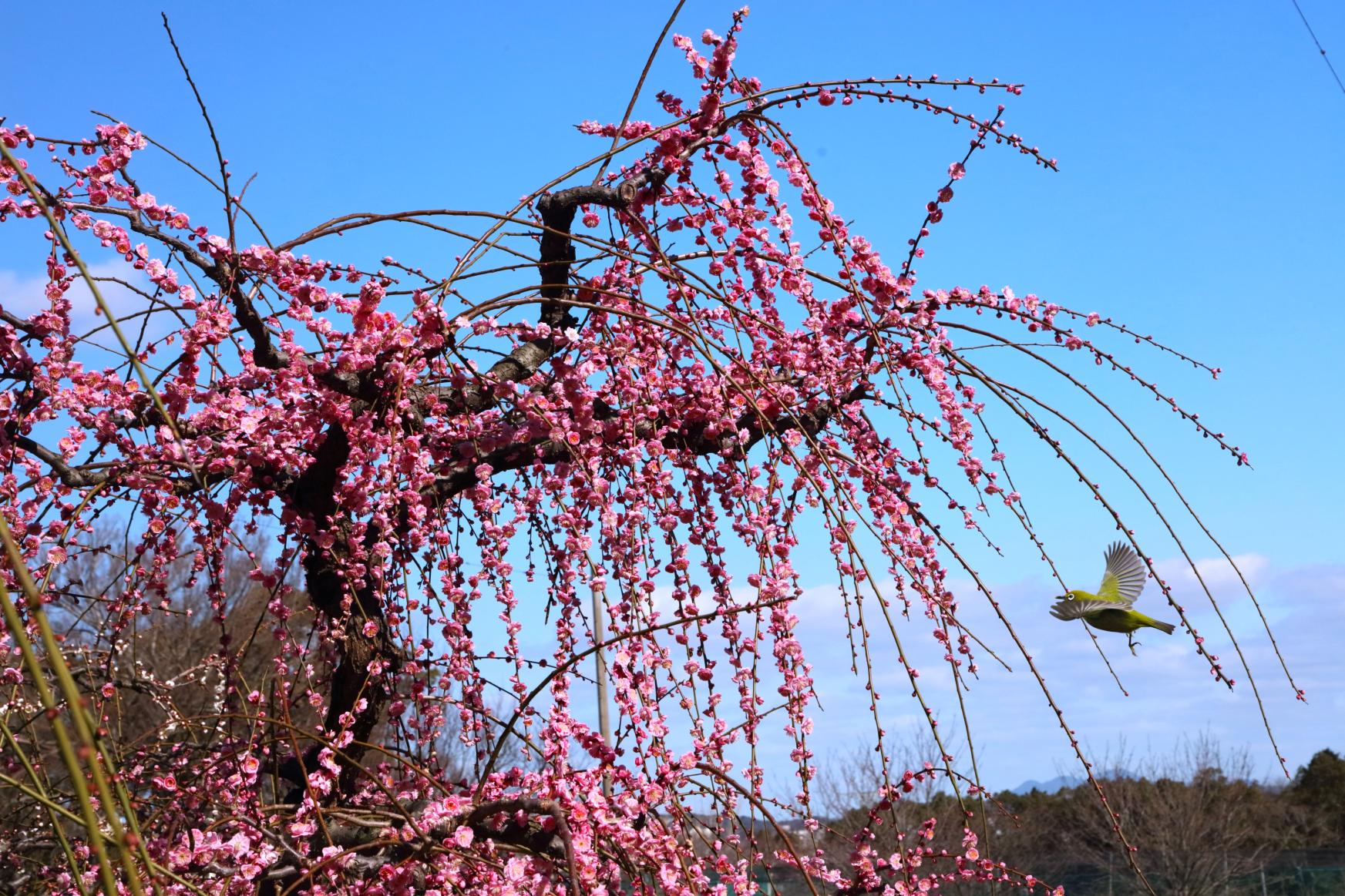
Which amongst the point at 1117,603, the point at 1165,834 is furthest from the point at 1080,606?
the point at 1165,834

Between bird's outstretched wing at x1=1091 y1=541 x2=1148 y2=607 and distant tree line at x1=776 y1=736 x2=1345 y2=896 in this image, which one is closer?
bird's outstretched wing at x1=1091 y1=541 x2=1148 y2=607

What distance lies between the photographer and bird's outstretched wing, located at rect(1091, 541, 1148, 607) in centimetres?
306

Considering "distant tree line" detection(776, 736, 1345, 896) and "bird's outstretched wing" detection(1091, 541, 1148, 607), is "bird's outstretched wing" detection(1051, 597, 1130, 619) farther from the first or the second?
"distant tree line" detection(776, 736, 1345, 896)


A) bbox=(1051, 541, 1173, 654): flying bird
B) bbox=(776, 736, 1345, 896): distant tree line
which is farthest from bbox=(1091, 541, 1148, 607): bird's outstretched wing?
bbox=(776, 736, 1345, 896): distant tree line

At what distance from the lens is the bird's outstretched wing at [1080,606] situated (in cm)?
296

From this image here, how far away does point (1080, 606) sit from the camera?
299 cm

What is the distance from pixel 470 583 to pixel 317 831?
2.21 ft

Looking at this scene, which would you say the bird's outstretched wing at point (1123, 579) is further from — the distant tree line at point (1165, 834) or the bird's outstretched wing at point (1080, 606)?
the distant tree line at point (1165, 834)

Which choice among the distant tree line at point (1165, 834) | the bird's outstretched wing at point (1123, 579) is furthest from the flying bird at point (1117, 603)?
the distant tree line at point (1165, 834)

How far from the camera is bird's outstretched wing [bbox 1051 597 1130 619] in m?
2.96

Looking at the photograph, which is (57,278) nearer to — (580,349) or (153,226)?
(153,226)

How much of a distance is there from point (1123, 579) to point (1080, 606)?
249 mm

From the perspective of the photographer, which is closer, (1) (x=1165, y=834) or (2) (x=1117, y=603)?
(2) (x=1117, y=603)

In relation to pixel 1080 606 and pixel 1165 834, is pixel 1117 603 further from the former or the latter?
pixel 1165 834
